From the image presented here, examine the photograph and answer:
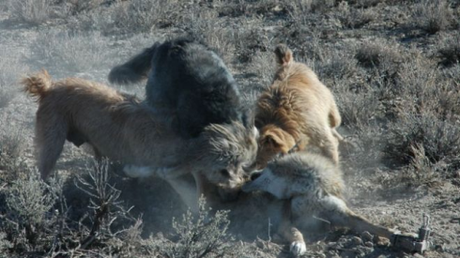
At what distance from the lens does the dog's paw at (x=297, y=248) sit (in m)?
6.12

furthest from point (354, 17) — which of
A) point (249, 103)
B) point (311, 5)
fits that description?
point (249, 103)

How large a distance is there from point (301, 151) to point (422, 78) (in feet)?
11.1

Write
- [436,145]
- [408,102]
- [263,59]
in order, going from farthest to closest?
[263,59] → [408,102] → [436,145]

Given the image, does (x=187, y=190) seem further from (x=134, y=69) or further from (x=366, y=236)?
(x=366, y=236)

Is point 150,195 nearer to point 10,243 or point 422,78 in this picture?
point 10,243

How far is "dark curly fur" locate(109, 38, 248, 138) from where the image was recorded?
22.4ft

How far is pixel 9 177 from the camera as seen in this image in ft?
24.4

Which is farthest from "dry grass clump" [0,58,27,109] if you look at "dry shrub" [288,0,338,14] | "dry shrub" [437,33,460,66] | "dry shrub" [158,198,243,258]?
"dry shrub" [437,33,460,66]

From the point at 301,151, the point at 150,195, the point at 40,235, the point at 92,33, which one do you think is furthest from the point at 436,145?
the point at 92,33

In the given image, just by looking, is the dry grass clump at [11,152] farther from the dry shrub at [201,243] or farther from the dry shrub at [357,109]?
the dry shrub at [357,109]

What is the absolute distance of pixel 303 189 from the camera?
21.6ft

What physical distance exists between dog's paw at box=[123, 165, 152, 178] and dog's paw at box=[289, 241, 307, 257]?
1.69 m

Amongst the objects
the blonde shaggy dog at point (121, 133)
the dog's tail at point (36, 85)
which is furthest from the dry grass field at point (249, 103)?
the dog's tail at point (36, 85)

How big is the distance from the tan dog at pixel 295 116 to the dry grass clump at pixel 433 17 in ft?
15.2
